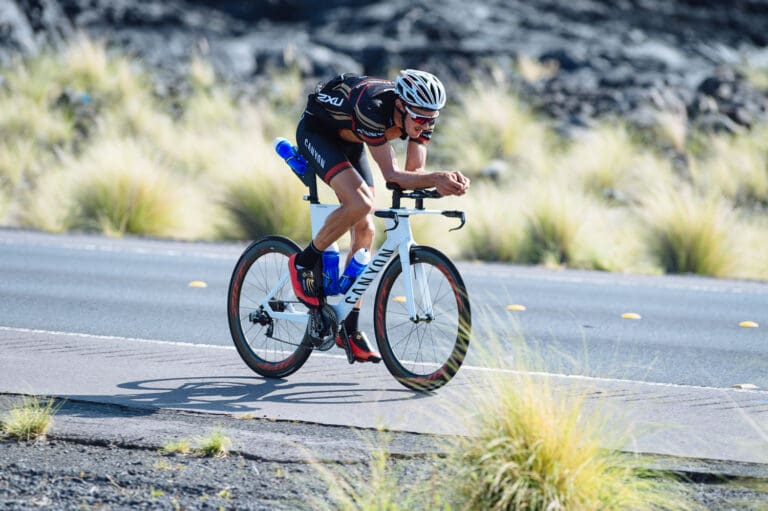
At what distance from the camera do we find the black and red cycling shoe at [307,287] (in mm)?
6945

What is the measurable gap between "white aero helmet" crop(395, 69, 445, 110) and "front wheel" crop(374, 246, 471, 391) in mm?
841

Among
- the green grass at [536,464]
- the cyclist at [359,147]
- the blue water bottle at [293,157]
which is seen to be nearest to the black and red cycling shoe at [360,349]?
the cyclist at [359,147]

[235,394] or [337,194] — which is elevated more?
[337,194]

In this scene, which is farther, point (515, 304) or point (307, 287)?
point (515, 304)

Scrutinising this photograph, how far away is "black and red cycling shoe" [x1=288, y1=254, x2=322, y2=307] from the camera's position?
273 inches

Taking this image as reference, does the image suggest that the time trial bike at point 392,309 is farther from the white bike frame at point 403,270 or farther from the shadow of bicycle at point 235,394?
the shadow of bicycle at point 235,394

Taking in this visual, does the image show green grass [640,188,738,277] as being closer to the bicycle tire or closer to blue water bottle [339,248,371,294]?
the bicycle tire

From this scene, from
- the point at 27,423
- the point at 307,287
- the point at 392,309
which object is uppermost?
the point at 307,287

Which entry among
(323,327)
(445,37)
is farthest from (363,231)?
(445,37)

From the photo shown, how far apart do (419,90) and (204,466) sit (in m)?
2.32

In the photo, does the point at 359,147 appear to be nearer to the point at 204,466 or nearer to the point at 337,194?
the point at 337,194

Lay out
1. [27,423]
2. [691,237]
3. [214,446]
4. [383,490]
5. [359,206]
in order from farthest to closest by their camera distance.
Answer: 1. [691,237]
2. [359,206]
3. [27,423]
4. [214,446]
5. [383,490]

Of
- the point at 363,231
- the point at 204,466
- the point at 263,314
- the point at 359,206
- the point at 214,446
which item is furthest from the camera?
the point at 263,314

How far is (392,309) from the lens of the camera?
6871 millimetres
